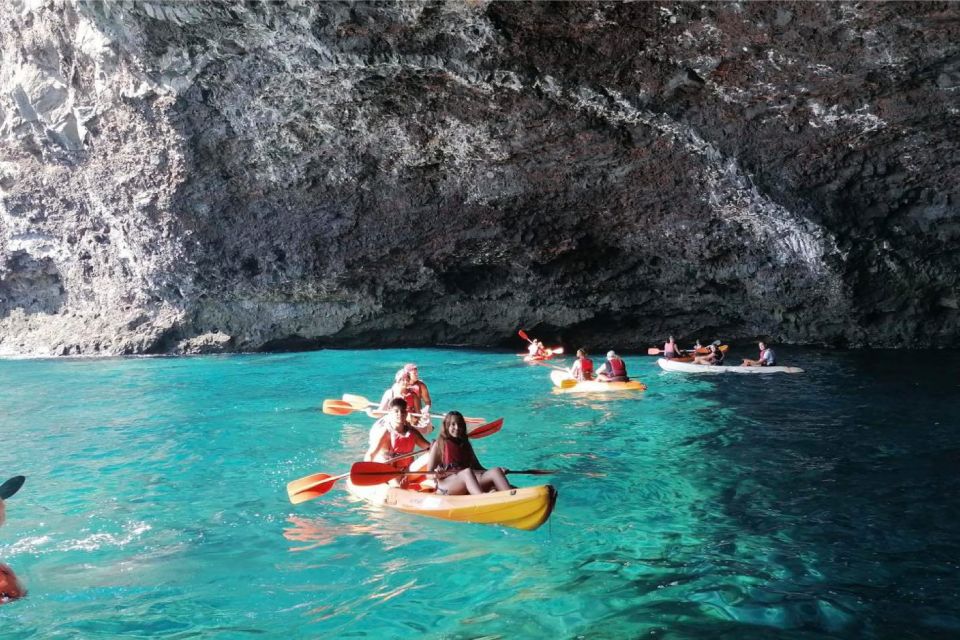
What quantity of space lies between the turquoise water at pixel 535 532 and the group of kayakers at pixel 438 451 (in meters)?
0.39

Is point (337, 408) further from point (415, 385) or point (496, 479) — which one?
point (496, 479)

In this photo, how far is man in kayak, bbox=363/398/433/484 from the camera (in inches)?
311

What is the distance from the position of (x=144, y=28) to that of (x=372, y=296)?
10.1 meters

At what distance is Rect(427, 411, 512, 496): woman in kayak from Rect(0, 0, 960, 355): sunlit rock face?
743 cm

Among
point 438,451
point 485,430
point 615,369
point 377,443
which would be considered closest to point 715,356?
point 615,369

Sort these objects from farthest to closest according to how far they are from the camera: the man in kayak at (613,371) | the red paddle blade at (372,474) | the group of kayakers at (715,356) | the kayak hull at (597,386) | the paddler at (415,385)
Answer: the group of kayakers at (715,356), the man in kayak at (613,371), the kayak hull at (597,386), the paddler at (415,385), the red paddle blade at (372,474)

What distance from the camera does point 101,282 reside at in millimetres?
23766

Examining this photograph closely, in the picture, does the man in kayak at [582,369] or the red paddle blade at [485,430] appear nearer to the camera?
the red paddle blade at [485,430]

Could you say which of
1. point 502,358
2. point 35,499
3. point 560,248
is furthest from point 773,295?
point 35,499

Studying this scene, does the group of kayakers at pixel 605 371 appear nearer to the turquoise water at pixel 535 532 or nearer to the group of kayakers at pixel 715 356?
the turquoise water at pixel 535 532

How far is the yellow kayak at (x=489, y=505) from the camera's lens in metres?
6.07

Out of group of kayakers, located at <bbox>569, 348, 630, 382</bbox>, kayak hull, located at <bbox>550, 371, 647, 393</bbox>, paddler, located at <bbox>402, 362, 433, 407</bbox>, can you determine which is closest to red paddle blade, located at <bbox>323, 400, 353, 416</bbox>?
paddler, located at <bbox>402, 362, 433, 407</bbox>

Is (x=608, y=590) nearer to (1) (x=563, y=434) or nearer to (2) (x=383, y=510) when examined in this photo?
(2) (x=383, y=510)

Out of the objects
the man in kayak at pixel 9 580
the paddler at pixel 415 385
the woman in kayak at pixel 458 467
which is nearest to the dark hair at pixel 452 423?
the woman in kayak at pixel 458 467
